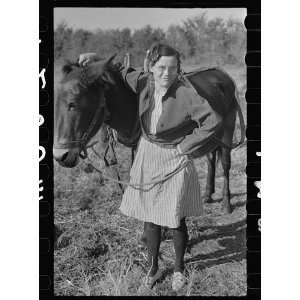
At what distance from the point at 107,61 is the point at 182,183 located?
29.8 inches

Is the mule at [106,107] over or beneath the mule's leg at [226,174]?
over

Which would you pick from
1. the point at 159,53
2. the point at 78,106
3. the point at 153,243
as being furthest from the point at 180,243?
the point at 159,53

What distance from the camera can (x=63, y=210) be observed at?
3049mm

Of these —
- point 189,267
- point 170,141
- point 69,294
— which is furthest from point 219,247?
point 69,294

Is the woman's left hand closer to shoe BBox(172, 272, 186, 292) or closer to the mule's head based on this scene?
the mule's head

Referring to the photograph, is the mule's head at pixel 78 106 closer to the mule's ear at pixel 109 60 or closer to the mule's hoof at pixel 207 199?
the mule's ear at pixel 109 60

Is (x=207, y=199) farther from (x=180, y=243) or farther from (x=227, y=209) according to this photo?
(x=180, y=243)

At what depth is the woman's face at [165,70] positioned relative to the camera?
2.87 meters

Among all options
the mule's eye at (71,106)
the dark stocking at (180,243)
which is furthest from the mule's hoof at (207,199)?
the mule's eye at (71,106)

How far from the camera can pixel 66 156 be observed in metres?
2.91

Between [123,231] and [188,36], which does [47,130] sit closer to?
[123,231]

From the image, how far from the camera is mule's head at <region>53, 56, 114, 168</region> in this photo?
2.83 meters

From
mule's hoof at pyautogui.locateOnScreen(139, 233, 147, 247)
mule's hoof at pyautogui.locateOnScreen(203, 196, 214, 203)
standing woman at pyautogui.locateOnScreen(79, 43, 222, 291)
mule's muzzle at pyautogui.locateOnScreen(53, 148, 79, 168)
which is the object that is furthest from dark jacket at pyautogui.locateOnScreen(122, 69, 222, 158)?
mule's hoof at pyautogui.locateOnScreen(139, 233, 147, 247)

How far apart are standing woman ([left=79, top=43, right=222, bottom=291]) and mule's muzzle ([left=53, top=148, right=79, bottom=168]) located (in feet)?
1.09
